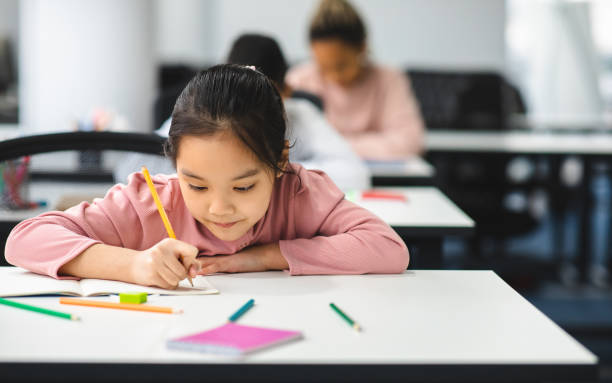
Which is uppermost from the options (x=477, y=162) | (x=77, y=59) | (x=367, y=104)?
(x=77, y=59)

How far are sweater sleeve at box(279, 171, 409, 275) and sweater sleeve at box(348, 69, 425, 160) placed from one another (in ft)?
5.87

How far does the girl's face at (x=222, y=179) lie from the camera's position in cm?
100

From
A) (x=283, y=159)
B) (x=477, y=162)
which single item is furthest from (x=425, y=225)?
(x=477, y=162)

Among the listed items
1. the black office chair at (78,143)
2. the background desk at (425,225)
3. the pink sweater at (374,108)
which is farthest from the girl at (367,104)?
the black office chair at (78,143)

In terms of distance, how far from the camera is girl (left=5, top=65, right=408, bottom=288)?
101 centimetres

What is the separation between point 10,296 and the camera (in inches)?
36.9

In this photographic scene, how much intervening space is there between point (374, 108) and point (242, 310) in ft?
7.80

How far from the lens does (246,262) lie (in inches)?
43.8

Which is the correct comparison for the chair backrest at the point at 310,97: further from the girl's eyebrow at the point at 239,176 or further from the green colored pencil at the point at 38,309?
the green colored pencil at the point at 38,309

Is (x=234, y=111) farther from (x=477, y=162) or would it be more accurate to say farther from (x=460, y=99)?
(x=460, y=99)

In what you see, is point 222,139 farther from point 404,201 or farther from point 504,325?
point 404,201

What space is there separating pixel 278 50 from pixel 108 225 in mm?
985

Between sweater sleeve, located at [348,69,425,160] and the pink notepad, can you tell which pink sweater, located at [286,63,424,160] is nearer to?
sweater sleeve, located at [348,69,425,160]

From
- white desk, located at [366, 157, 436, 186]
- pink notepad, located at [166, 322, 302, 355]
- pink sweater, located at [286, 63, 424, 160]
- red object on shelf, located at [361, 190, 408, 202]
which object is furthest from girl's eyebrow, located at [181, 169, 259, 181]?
pink sweater, located at [286, 63, 424, 160]
